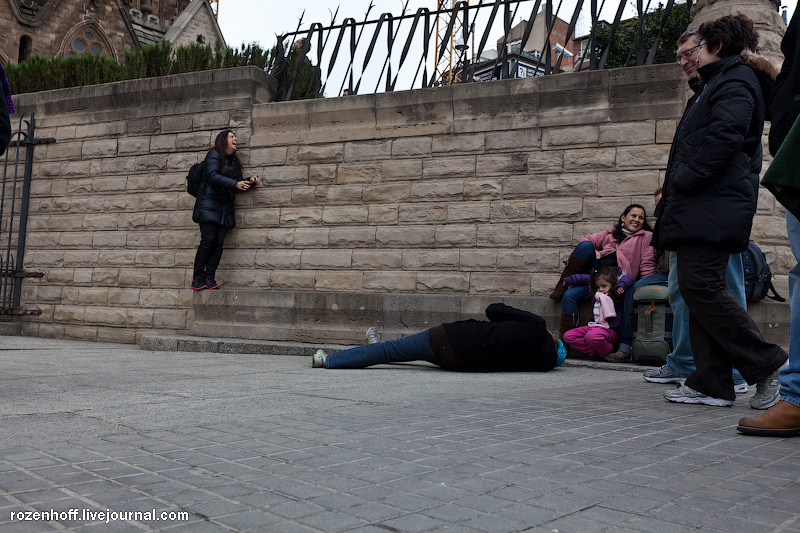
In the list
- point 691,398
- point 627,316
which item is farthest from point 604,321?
point 691,398

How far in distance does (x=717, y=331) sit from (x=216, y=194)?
7.30 meters

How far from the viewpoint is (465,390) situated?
4.73 metres

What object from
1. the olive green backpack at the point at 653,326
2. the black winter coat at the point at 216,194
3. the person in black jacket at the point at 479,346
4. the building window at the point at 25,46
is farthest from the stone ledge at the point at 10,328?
the building window at the point at 25,46

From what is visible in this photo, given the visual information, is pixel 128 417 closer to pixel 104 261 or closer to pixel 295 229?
pixel 295 229

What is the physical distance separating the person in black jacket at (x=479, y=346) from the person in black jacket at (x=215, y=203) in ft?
14.4

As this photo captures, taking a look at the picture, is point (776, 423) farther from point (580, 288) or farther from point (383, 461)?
point (580, 288)

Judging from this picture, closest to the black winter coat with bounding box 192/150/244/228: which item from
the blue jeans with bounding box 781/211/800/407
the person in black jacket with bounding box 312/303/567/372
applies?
the person in black jacket with bounding box 312/303/567/372

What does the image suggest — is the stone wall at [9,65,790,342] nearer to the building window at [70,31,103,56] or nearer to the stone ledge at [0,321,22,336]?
the stone ledge at [0,321,22,336]

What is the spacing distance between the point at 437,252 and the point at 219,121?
12.9 ft

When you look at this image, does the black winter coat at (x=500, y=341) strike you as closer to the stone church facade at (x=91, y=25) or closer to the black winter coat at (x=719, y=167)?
the black winter coat at (x=719, y=167)

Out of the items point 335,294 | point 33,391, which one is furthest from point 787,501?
point 335,294

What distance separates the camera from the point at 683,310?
4.86 meters

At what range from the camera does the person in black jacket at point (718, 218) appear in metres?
4.00

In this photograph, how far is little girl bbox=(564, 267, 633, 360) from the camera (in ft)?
23.4
